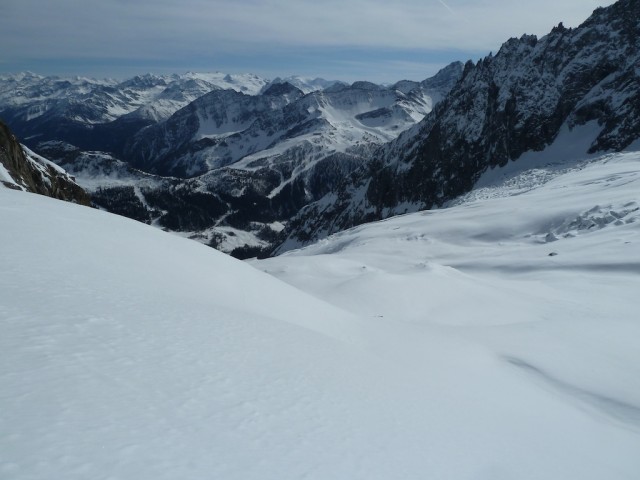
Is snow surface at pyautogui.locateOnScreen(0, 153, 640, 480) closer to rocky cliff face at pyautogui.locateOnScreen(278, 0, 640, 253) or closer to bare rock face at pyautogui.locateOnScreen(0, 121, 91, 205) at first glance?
bare rock face at pyautogui.locateOnScreen(0, 121, 91, 205)

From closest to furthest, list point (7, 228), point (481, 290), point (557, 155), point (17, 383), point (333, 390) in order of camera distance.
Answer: point (17, 383) → point (333, 390) → point (7, 228) → point (481, 290) → point (557, 155)

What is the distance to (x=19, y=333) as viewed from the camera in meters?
5.78

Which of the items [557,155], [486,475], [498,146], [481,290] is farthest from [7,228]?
[498,146]

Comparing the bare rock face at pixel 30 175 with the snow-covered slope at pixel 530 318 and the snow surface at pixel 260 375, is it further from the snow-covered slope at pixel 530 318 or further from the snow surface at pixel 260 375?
the snow surface at pixel 260 375

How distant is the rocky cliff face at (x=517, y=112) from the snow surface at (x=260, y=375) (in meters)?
95.5

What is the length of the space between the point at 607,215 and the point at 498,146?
87665mm

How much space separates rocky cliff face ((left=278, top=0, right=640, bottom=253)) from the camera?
320ft

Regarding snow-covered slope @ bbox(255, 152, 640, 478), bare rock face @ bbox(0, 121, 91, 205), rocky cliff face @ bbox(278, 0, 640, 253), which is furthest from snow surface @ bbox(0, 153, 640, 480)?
rocky cliff face @ bbox(278, 0, 640, 253)

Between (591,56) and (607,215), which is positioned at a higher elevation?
(591,56)

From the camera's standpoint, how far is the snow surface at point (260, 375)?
4.52 m

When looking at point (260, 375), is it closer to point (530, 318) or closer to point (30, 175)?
point (530, 318)

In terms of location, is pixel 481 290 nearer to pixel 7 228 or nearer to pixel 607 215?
pixel 7 228

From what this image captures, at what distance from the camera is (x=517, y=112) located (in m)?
114

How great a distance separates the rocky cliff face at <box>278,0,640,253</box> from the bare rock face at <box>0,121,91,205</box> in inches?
3711
